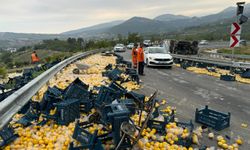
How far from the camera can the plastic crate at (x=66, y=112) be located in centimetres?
588

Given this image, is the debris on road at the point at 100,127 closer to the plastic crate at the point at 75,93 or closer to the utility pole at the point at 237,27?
the plastic crate at the point at 75,93

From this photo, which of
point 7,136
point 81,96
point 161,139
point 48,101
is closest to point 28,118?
point 48,101

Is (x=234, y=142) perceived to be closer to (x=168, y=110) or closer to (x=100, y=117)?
(x=168, y=110)

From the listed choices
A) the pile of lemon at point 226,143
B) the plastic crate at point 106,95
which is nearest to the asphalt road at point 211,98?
the pile of lemon at point 226,143

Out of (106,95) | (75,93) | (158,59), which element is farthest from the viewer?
(158,59)

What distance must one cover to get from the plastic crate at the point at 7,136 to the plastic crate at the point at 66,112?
3.09 ft

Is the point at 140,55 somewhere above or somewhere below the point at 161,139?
above

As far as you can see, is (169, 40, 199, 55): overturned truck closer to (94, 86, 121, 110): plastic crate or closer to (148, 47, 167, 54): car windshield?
(148, 47, 167, 54): car windshield

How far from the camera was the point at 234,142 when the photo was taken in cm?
552

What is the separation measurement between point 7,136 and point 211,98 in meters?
7.30

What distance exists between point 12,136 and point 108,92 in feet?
8.53

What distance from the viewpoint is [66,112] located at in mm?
5992

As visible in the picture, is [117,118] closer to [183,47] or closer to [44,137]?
[44,137]

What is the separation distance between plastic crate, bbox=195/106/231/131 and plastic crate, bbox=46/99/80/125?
130 inches
